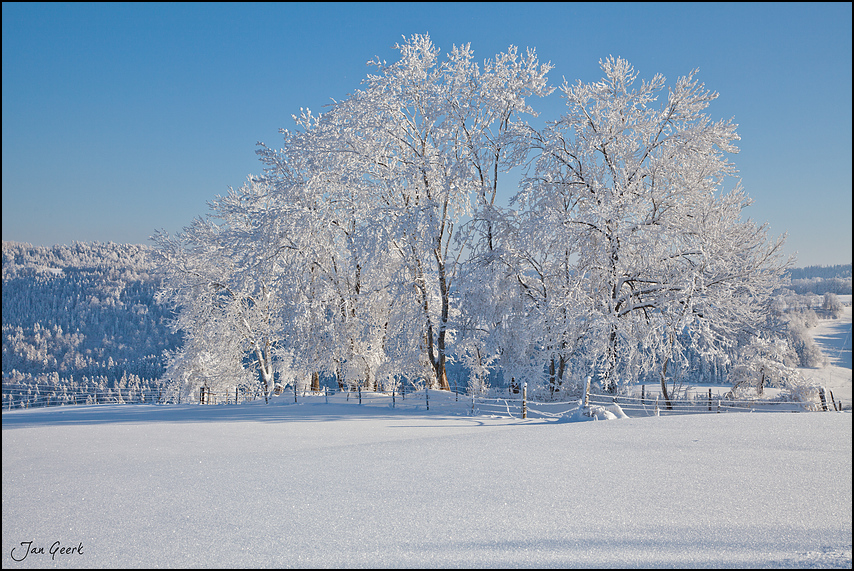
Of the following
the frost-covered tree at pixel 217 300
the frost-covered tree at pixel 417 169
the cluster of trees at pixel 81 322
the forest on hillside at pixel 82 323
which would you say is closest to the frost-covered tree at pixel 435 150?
the frost-covered tree at pixel 417 169

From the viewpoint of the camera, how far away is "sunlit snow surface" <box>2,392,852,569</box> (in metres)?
4.05

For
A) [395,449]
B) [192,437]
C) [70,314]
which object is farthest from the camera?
[70,314]

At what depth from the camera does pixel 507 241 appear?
58.4 ft

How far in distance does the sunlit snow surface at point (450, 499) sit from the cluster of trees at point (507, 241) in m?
7.39

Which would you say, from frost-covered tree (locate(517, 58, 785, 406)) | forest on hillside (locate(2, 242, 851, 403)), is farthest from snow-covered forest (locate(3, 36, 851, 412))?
forest on hillside (locate(2, 242, 851, 403))

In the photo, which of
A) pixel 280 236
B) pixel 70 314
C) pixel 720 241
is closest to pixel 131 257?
pixel 70 314

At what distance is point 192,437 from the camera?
33.3ft

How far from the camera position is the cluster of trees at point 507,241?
53.4 feet

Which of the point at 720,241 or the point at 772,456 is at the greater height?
the point at 720,241

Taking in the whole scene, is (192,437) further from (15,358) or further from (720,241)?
(15,358)

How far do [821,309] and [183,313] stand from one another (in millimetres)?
30848
